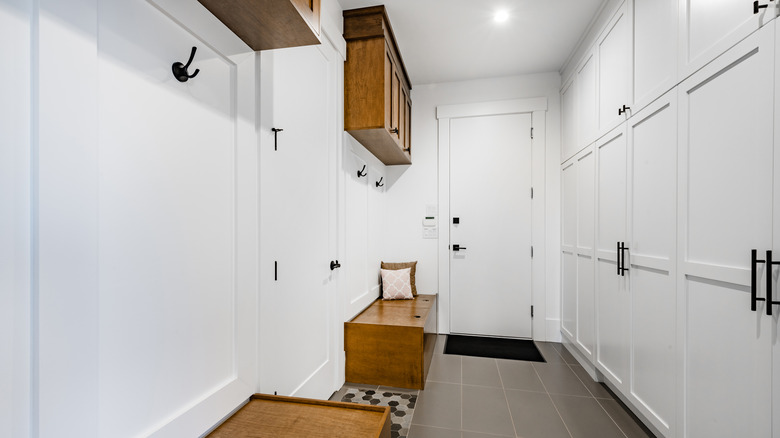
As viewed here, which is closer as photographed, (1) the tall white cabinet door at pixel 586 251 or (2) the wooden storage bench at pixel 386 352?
(2) the wooden storage bench at pixel 386 352

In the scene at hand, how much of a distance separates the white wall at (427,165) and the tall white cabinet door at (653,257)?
1608 mm

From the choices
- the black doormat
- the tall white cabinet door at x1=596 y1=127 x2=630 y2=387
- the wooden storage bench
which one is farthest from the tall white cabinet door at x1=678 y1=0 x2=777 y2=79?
the black doormat

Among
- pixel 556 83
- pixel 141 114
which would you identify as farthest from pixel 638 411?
pixel 556 83

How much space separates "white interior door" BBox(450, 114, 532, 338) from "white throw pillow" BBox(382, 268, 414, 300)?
63 cm

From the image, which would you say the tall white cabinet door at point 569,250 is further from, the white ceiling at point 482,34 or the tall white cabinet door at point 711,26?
the tall white cabinet door at point 711,26

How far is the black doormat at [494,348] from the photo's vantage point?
3135 mm

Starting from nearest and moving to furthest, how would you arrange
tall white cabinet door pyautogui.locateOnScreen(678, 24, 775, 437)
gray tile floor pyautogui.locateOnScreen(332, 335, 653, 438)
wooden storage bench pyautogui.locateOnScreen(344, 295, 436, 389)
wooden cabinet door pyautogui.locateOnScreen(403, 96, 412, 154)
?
tall white cabinet door pyautogui.locateOnScreen(678, 24, 775, 437), gray tile floor pyautogui.locateOnScreen(332, 335, 653, 438), wooden storage bench pyautogui.locateOnScreen(344, 295, 436, 389), wooden cabinet door pyautogui.locateOnScreen(403, 96, 412, 154)

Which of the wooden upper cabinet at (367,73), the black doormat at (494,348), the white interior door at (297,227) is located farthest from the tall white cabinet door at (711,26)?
the black doormat at (494,348)

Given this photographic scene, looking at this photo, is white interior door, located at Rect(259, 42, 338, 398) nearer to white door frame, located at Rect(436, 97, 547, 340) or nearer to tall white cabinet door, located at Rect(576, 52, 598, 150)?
white door frame, located at Rect(436, 97, 547, 340)

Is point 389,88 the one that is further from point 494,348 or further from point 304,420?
point 494,348

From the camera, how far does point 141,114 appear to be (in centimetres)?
92

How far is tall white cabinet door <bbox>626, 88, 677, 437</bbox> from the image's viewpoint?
5.39 feet

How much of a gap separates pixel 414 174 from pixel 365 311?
1.70m

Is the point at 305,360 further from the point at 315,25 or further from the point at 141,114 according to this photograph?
the point at 315,25
